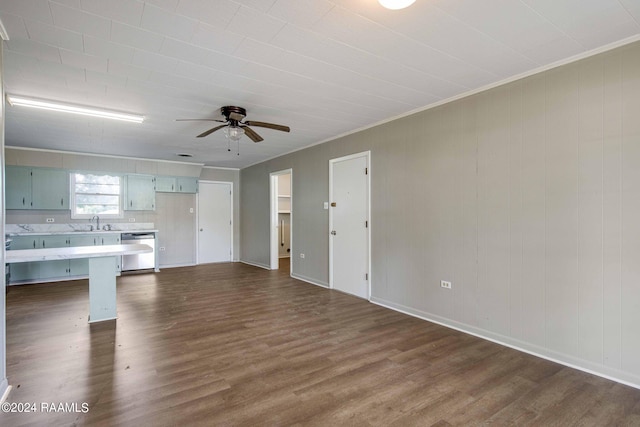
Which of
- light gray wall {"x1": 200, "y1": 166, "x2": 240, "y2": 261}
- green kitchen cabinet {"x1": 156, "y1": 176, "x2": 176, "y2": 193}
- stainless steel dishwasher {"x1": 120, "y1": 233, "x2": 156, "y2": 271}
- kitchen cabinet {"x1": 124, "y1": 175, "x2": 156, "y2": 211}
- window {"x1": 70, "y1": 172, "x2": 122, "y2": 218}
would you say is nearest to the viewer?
window {"x1": 70, "y1": 172, "x2": 122, "y2": 218}

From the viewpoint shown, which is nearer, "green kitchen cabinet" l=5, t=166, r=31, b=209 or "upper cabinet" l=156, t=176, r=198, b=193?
"green kitchen cabinet" l=5, t=166, r=31, b=209

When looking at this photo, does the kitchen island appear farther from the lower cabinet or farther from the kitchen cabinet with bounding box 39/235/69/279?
the kitchen cabinet with bounding box 39/235/69/279

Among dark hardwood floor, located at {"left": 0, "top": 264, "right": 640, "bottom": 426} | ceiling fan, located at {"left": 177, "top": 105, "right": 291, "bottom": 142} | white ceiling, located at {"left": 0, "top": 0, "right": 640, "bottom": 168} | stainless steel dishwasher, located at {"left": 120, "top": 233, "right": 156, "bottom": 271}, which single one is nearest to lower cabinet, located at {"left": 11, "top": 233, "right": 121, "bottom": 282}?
stainless steel dishwasher, located at {"left": 120, "top": 233, "right": 156, "bottom": 271}

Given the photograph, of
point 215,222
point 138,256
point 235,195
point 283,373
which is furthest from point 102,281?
point 235,195

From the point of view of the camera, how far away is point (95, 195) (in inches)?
265

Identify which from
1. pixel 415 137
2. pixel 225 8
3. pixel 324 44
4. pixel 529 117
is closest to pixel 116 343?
pixel 225 8

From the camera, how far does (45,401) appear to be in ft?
6.96

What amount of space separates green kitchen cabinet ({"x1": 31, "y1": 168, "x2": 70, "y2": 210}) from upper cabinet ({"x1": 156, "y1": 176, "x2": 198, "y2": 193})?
5.60 ft

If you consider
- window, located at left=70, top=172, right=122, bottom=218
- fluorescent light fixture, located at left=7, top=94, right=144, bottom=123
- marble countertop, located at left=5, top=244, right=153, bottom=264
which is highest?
fluorescent light fixture, located at left=7, top=94, right=144, bottom=123

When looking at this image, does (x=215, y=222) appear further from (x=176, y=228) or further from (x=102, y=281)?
(x=102, y=281)

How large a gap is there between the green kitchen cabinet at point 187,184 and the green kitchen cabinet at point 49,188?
2.12 metres

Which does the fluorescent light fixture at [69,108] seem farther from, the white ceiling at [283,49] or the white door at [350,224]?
the white door at [350,224]

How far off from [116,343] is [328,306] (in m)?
2.48

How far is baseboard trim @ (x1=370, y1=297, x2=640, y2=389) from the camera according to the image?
2.38m
